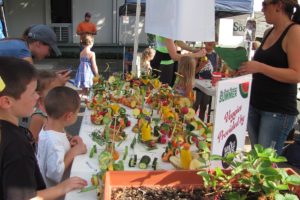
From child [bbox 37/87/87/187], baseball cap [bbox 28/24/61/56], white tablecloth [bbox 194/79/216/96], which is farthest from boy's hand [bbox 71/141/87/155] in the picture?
white tablecloth [bbox 194/79/216/96]

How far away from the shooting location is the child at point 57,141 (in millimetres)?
1636

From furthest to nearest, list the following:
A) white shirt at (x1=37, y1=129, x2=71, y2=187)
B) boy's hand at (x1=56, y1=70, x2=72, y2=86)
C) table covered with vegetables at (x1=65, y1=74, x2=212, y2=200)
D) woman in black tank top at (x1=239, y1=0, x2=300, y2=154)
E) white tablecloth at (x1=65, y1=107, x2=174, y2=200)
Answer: boy's hand at (x1=56, y1=70, x2=72, y2=86)
woman in black tank top at (x1=239, y1=0, x2=300, y2=154)
white shirt at (x1=37, y1=129, x2=71, y2=187)
table covered with vegetables at (x1=65, y1=74, x2=212, y2=200)
white tablecloth at (x1=65, y1=107, x2=174, y2=200)

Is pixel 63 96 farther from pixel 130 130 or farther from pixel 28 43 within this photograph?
pixel 28 43

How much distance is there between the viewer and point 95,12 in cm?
1273

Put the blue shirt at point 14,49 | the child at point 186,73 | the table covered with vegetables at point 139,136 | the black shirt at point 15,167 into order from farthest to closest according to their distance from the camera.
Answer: the child at point 186,73 < the blue shirt at point 14,49 < the table covered with vegetables at point 139,136 < the black shirt at point 15,167

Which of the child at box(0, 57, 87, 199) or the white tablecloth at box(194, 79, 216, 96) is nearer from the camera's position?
the child at box(0, 57, 87, 199)

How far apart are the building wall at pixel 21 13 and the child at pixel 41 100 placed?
11.1 meters

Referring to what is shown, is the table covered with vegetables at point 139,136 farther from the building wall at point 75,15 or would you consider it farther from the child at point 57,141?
the building wall at point 75,15

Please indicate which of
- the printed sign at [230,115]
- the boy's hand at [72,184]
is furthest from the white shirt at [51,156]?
the printed sign at [230,115]

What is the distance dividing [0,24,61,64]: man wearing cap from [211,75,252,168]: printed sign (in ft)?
4.23

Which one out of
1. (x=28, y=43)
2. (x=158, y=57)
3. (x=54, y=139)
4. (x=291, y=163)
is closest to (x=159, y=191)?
(x=54, y=139)

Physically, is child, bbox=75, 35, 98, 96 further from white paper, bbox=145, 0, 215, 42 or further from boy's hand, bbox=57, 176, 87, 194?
boy's hand, bbox=57, 176, 87, 194

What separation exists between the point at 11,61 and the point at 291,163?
2.93m

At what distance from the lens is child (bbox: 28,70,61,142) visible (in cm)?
209
